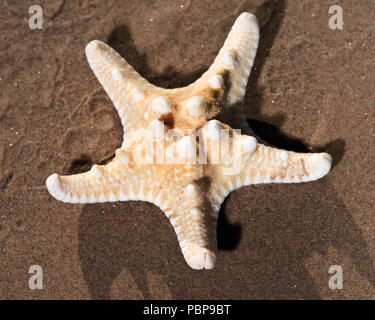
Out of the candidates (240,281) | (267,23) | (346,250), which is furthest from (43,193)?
(346,250)

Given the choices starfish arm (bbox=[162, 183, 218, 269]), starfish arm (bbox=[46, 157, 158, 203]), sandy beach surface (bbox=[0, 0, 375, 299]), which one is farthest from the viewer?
sandy beach surface (bbox=[0, 0, 375, 299])

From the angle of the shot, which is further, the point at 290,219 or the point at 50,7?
the point at 50,7

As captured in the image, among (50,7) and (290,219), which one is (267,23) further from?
(50,7)

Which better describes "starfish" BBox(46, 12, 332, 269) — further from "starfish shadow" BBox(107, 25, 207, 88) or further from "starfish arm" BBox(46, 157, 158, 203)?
"starfish shadow" BBox(107, 25, 207, 88)

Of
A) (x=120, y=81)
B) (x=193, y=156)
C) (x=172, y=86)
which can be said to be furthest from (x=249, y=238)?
(x=120, y=81)

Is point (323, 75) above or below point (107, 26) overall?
below

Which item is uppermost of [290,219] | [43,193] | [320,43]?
[320,43]

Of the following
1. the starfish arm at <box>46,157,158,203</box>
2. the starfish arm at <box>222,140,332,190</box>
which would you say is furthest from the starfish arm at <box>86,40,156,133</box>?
the starfish arm at <box>222,140,332,190</box>

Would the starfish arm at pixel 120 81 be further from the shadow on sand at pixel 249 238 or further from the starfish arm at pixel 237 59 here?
the starfish arm at pixel 237 59
